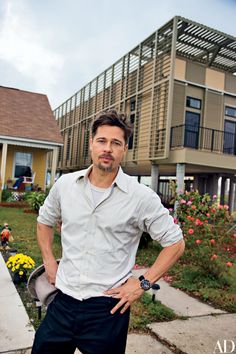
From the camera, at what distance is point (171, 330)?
3.29 meters

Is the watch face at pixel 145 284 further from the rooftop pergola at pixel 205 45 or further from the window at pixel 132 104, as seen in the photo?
the window at pixel 132 104

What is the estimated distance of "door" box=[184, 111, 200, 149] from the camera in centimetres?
1423

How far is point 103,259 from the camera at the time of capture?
1727 millimetres

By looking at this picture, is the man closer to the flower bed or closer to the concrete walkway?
the concrete walkway

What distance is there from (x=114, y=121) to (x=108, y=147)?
162 mm

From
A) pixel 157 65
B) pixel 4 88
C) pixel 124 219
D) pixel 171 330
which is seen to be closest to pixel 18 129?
pixel 4 88

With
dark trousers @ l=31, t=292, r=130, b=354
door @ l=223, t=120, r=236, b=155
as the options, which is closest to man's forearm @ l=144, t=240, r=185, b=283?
dark trousers @ l=31, t=292, r=130, b=354

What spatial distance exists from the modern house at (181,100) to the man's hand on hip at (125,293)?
10123mm

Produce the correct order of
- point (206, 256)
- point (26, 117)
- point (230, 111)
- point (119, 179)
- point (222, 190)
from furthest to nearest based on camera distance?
point (222, 190) → point (26, 117) → point (230, 111) → point (206, 256) → point (119, 179)

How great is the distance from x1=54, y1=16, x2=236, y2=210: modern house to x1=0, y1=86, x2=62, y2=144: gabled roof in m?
2.34

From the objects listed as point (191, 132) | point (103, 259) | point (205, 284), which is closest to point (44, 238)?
point (103, 259)

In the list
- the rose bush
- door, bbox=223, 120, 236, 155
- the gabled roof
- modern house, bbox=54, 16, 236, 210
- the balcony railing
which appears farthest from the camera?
door, bbox=223, 120, 236, 155

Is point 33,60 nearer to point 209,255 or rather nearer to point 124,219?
point 209,255

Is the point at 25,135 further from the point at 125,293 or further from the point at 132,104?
the point at 125,293
